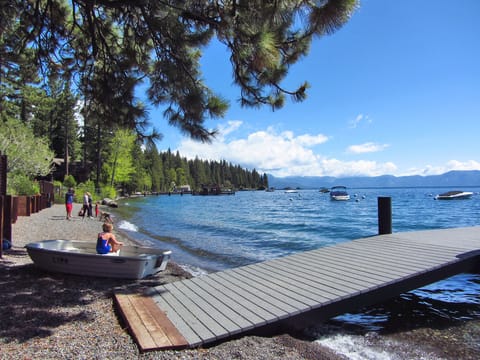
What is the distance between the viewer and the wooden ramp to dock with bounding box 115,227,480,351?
4.01 m

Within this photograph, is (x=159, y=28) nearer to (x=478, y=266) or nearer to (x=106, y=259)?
(x=106, y=259)

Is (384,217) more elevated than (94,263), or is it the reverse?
(384,217)

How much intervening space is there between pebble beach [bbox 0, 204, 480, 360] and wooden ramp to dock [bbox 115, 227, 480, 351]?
21cm

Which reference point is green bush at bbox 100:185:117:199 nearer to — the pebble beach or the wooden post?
the pebble beach

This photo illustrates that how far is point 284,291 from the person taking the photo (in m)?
5.08

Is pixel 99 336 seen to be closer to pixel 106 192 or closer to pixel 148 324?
pixel 148 324

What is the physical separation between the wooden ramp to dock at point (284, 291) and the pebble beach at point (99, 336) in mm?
214

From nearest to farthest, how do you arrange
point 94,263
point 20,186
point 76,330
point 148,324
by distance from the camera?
point 76,330
point 148,324
point 94,263
point 20,186

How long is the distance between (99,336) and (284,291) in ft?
8.71

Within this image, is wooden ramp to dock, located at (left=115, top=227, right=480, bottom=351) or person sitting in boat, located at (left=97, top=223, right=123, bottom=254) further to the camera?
person sitting in boat, located at (left=97, top=223, right=123, bottom=254)

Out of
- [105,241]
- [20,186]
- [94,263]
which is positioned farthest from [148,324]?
[20,186]

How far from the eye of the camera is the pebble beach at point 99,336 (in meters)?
3.43

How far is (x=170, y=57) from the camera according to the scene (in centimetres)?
561

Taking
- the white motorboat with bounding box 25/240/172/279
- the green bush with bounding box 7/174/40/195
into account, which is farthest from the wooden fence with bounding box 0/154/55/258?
the white motorboat with bounding box 25/240/172/279
